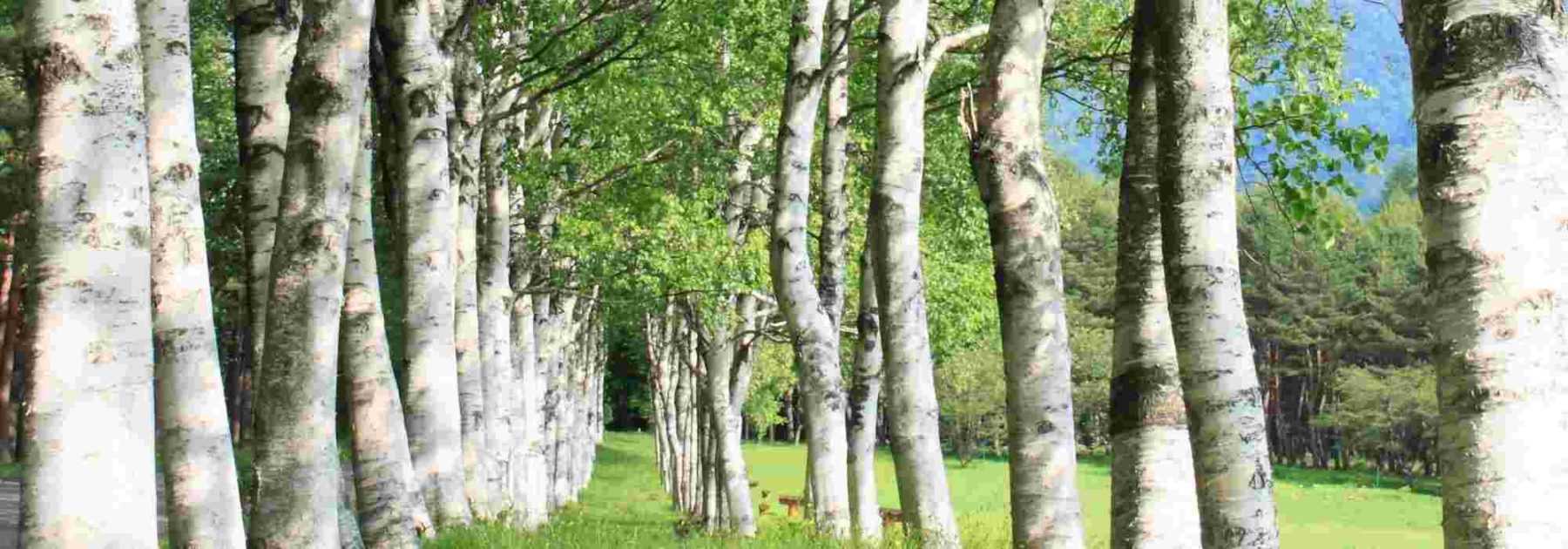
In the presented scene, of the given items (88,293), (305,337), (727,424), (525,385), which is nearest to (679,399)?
(525,385)

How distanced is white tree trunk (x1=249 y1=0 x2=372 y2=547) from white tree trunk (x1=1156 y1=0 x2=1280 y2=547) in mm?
3677

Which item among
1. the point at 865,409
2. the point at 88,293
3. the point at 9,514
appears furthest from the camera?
the point at 9,514

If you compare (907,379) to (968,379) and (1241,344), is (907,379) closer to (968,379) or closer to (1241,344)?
(1241,344)

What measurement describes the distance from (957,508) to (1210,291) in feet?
133

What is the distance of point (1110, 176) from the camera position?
45.2 ft

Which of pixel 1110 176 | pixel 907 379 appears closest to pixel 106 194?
pixel 907 379

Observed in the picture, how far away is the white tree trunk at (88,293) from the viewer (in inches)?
193

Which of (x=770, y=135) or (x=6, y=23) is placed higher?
(x=6, y=23)

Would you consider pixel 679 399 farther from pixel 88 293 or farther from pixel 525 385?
pixel 88 293

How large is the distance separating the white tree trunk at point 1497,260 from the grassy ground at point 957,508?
7.76 metres

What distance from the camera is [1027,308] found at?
7492 millimetres

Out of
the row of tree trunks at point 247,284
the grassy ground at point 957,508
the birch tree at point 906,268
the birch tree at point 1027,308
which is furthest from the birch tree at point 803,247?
the birch tree at point 1027,308

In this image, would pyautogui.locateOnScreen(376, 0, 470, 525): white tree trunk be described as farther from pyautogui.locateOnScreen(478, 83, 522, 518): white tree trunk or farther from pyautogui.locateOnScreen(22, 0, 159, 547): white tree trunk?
pyautogui.locateOnScreen(22, 0, 159, 547): white tree trunk

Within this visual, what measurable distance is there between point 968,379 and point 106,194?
290ft
